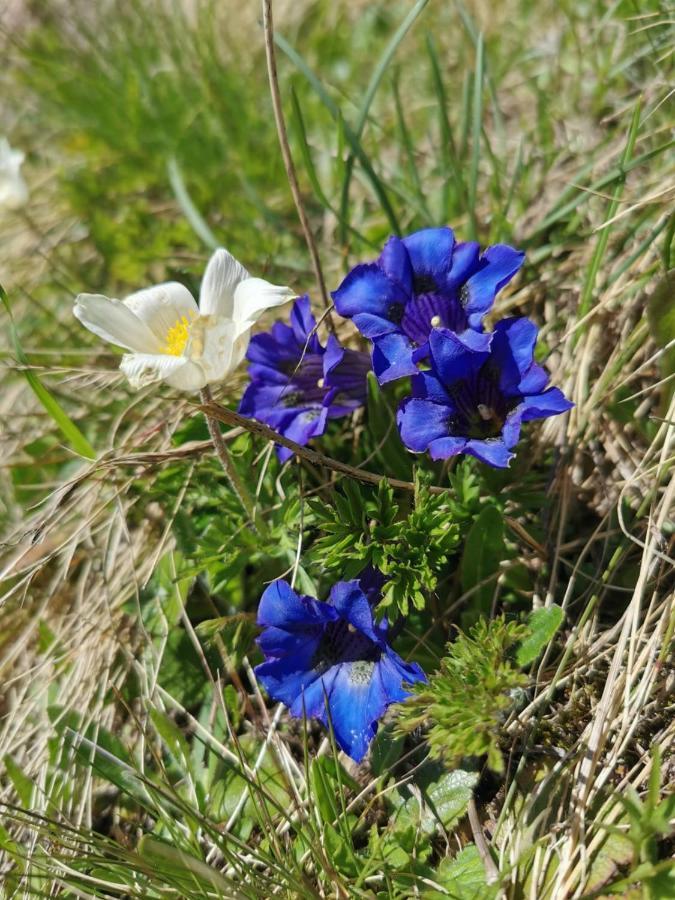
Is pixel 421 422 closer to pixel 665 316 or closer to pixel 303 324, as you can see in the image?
pixel 303 324

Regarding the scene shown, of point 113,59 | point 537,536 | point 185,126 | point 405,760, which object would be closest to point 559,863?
point 405,760

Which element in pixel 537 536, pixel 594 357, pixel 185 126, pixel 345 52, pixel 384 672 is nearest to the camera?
pixel 384 672

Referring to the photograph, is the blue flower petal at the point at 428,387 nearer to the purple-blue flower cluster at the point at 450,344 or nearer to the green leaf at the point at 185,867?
the purple-blue flower cluster at the point at 450,344

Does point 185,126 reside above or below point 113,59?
below

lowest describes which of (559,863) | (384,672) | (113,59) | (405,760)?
(559,863)

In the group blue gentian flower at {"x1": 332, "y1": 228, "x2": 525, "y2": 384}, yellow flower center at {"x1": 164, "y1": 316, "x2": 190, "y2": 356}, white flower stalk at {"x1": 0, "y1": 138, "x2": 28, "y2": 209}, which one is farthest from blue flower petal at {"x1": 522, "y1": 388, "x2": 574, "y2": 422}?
white flower stalk at {"x1": 0, "y1": 138, "x2": 28, "y2": 209}

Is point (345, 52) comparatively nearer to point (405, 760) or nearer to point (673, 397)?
point (673, 397)

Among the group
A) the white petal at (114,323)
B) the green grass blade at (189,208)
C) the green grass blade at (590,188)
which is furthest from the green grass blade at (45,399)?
the green grass blade at (590,188)
